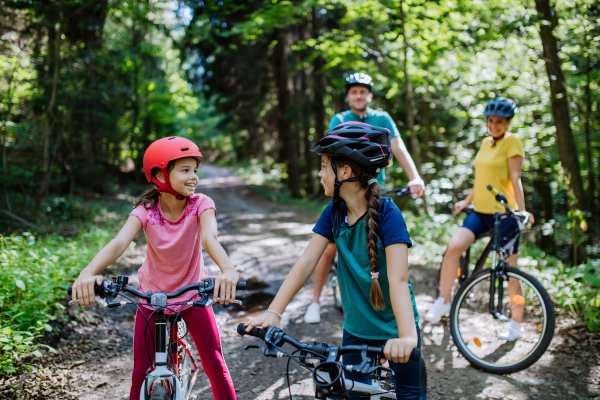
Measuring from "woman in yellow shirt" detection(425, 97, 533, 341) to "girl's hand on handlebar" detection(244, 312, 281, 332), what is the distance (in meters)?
2.90

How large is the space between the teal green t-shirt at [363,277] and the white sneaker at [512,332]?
2.41 metres

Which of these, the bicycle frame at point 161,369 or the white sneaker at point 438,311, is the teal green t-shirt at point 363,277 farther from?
the white sneaker at point 438,311

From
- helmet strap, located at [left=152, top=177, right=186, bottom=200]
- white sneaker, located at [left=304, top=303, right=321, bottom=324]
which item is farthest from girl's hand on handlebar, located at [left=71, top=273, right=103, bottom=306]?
white sneaker, located at [left=304, top=303, right=321, bottom=324]

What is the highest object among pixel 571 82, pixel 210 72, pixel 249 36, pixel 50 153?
pixel 210 72

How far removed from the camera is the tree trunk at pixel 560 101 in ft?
20.5

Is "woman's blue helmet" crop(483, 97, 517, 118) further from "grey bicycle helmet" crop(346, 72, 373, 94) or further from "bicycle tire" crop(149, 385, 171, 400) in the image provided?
"bicycle tire" crop(149, 385, 171, 400)

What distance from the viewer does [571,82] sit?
7754 millimetres

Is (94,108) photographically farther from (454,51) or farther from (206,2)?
(454,51)

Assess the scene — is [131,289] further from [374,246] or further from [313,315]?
[313,315]

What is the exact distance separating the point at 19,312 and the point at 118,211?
8171 millimetres

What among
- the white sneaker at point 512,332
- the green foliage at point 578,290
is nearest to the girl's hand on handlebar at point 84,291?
the white sneaker at point 512,332

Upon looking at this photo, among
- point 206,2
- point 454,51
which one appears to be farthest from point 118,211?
point 454,51

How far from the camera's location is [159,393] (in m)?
2.04

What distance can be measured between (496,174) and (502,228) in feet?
1.90
